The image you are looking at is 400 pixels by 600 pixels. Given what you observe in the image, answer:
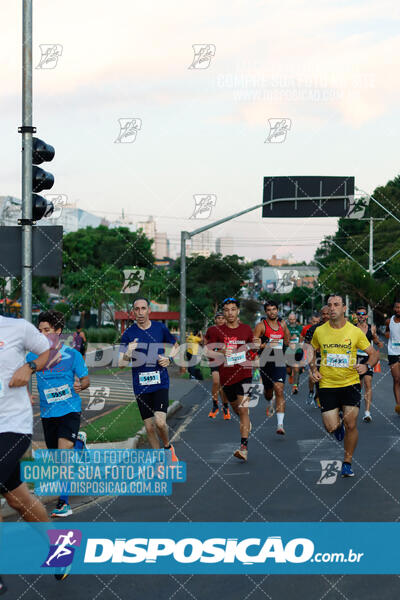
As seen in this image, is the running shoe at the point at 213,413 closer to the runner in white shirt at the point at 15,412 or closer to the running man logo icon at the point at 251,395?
the running man logo icon at the point at 251,395

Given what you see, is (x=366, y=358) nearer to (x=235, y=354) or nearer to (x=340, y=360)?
(x=235, y=354)

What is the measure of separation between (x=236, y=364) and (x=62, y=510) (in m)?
3.47

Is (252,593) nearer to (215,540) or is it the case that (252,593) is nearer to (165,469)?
(215,540)

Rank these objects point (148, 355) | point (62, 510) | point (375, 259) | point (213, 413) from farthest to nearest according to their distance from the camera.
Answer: point (375, 259) → point (213, 413) → point (148, 355) → point (62, 510)

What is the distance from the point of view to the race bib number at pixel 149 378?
8891 mm

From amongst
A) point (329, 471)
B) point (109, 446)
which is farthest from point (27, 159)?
point (329, 471)

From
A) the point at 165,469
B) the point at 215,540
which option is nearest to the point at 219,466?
the point at 165,469

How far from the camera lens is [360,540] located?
19.7ft

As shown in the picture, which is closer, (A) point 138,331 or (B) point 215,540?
(B) point 215,540

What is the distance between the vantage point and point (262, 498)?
7477 mm

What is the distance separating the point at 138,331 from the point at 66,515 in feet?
8.27

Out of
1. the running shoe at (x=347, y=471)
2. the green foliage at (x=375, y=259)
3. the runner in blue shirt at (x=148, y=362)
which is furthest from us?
the green foliage at (x=375, y=259)

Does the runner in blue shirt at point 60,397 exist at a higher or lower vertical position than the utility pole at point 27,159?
lower

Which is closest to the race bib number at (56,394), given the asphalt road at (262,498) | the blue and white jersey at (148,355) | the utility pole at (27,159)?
the asphalt road at (262,498)
